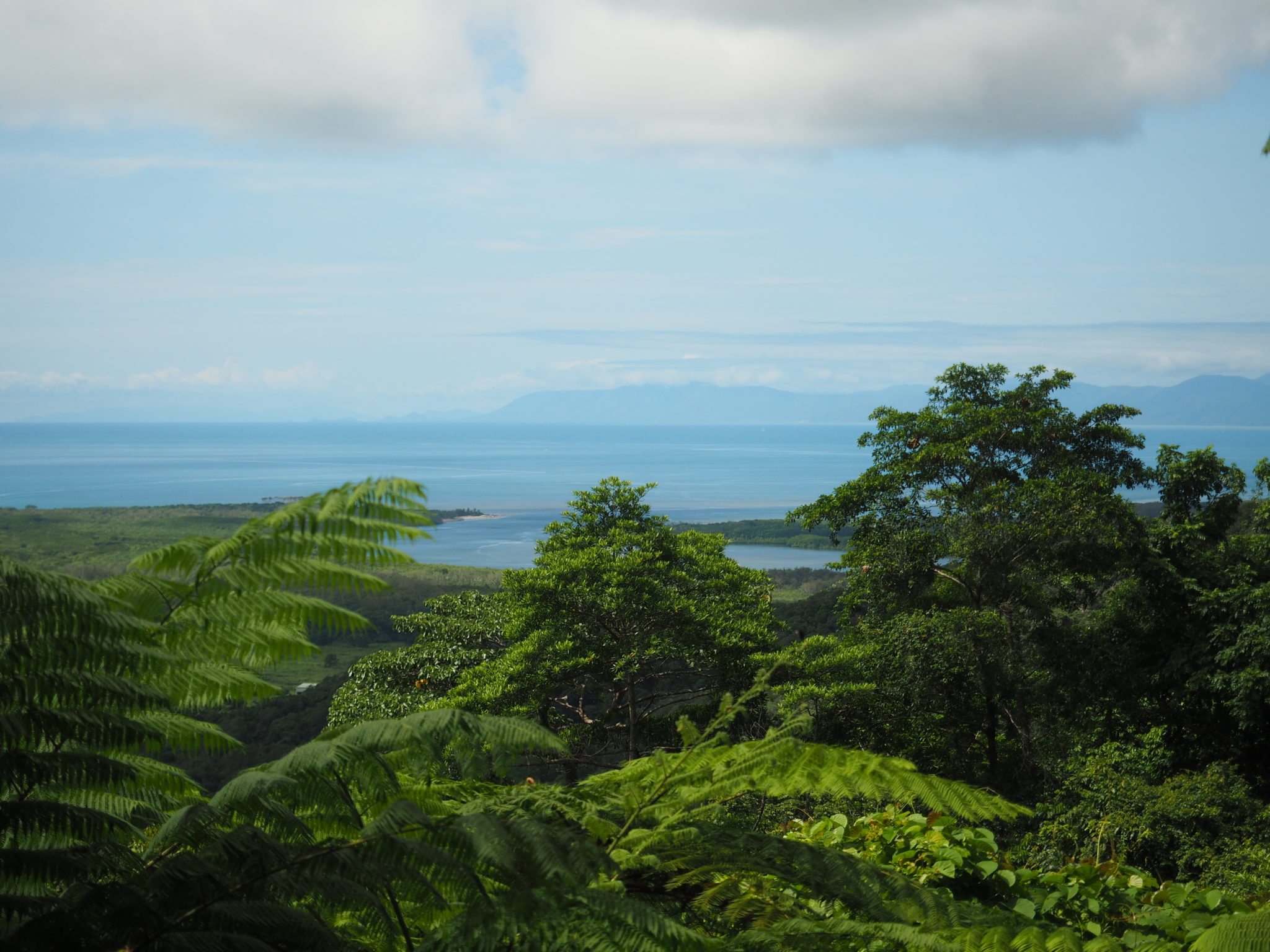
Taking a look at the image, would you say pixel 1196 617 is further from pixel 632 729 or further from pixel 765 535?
pixel 765 535

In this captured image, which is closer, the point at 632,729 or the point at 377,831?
the point at 377,831

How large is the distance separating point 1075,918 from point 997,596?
12688 mm

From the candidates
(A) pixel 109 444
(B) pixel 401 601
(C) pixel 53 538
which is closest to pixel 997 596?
(B) pixel 401 601

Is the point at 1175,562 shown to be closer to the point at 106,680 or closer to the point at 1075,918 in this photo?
the point at 1075,918

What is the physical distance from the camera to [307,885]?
2.02 m

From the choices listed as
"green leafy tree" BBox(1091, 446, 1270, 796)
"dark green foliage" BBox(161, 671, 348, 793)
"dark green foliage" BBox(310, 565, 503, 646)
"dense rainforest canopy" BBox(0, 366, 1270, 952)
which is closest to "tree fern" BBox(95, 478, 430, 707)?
"dense rainforest canopy" BBox(0, 366, 1270, 952)

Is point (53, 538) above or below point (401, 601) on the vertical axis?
above

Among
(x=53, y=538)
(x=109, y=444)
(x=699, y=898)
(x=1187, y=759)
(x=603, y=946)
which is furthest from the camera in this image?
(x=109, y=444)

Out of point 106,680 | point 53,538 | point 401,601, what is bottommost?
point 401,601

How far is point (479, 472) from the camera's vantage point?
120 metres

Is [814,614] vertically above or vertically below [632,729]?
below

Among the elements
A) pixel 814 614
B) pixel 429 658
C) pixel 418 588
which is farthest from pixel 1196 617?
pixel 418 588

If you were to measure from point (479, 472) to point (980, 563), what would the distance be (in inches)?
4277

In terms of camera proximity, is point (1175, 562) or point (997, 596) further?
point (997, 596)
